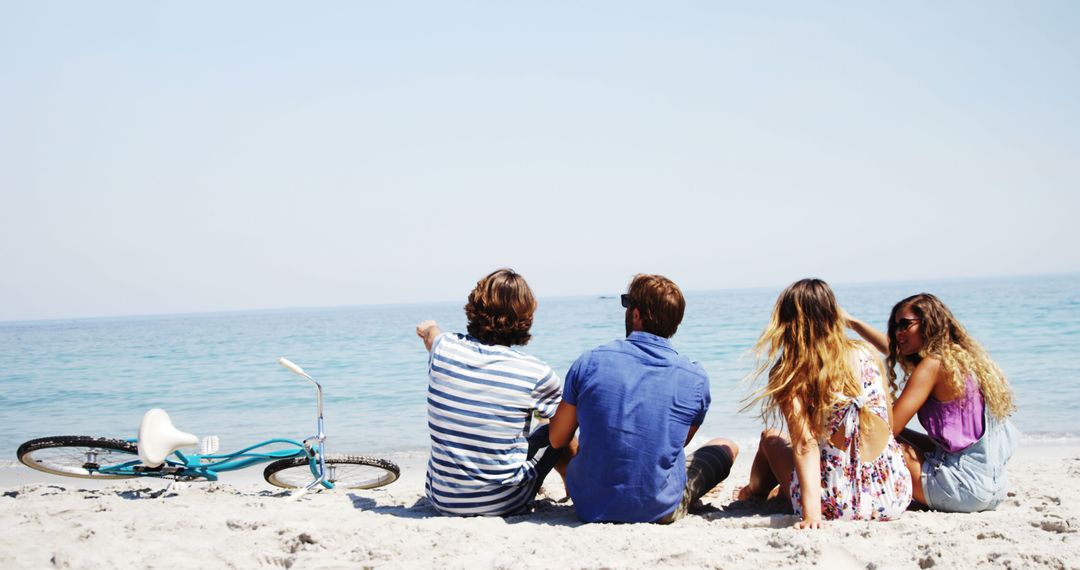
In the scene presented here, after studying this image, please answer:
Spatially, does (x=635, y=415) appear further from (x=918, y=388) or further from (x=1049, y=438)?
(x=1049, y=438)

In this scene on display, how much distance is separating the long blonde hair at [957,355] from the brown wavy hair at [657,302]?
4.19 feet

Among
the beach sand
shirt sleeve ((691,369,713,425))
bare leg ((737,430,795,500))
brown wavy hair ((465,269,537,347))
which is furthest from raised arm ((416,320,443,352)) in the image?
bare leg ((737,430,795,500))

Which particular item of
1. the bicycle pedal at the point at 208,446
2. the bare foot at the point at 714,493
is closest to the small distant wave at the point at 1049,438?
the bare foot at the point at 714,493

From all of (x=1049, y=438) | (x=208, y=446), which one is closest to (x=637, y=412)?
(x=208, y=446)

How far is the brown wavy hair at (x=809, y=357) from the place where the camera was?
3449mm

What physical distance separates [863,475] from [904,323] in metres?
0.81

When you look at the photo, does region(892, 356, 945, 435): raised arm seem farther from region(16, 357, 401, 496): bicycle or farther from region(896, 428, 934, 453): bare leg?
region(16, 357, 401, 496): bicycle

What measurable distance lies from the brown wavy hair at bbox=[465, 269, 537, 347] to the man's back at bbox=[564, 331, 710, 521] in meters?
0.40

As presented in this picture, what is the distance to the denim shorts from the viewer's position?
3.69 m

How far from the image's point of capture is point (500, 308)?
3.62 meters

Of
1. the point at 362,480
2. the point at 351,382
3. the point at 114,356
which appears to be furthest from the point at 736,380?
the point at 114,356

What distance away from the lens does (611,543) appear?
3.28m

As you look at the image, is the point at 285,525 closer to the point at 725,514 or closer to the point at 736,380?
the point at 725,514

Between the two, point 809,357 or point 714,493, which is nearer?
point 809,357
